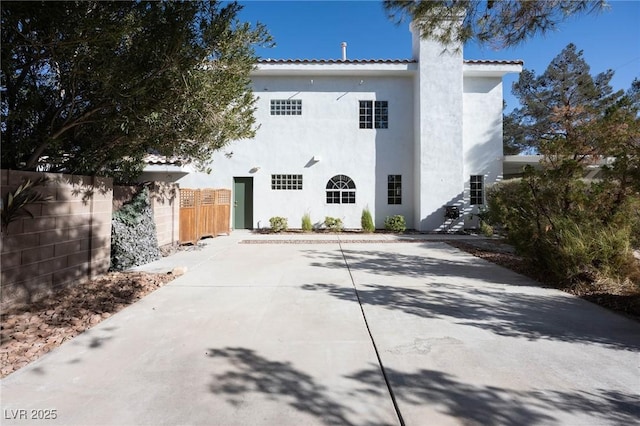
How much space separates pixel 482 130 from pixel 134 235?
1385 cm

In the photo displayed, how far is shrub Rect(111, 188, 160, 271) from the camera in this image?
7082 mm

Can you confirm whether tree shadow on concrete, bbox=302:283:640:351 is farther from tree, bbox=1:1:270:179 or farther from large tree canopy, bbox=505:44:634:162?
large tree canopy, bbox=505:44:634:162

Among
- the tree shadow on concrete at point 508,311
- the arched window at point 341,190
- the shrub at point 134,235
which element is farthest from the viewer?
the arched window at point 341,190

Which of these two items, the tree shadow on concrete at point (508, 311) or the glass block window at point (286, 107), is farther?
the glass block window at point (286, 107)

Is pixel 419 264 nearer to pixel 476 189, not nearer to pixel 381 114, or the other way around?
pixel 476 189

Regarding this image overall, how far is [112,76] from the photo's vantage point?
15.3 feet

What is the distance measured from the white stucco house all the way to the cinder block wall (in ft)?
28.3

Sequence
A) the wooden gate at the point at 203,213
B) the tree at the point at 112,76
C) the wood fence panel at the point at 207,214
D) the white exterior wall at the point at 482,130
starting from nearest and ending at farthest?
the tree at the point at 112,76 → the wooden gate at the point at 203,213 → the wood fence panel at the point at 207,214 → the white exterior wall at the point at 482,130

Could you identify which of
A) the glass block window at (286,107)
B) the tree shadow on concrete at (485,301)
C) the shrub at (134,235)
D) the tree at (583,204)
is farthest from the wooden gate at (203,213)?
the tree at (583,204)

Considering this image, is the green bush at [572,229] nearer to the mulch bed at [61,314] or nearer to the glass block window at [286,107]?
the mulch bed at [61,314]

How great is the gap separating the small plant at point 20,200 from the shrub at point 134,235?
2324 mm

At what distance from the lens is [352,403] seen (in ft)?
8.73

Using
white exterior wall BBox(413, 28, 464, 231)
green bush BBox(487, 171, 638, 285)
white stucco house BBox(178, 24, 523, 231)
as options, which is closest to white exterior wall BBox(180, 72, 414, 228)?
white stucco house BBox(178, 24, 523, 231)

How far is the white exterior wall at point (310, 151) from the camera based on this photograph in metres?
15.1
